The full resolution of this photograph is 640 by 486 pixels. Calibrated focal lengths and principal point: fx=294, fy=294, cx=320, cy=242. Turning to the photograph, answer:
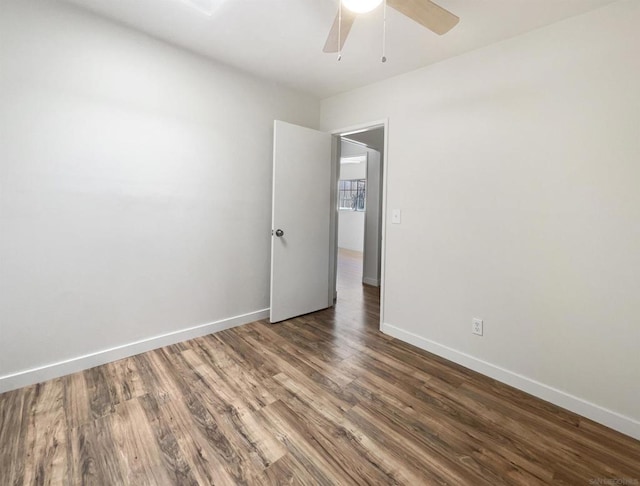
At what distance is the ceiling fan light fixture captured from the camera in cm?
137

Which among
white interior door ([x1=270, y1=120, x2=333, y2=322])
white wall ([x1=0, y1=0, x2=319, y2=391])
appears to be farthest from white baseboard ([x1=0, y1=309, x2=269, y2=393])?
white interior door ([x1=270, y1=120, x2=333, y2=322])

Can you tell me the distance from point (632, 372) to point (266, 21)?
10.1 ft

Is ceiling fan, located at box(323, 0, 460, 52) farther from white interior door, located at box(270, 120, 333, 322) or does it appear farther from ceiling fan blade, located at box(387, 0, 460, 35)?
white interior door, located at box(270, 120, 333, 322)

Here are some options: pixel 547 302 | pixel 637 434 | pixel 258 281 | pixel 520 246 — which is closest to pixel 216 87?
pixel 258 281

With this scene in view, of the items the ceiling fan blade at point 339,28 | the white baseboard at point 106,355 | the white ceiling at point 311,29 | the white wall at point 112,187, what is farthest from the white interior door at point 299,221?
the ceiling fan blade at point 339,28

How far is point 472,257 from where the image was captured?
2279 millimetres

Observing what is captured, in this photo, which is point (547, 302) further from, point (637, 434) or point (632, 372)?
point (637, 434)

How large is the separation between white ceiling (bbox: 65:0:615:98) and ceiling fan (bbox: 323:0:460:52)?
12.2 inches

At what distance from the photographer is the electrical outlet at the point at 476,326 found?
2248mm

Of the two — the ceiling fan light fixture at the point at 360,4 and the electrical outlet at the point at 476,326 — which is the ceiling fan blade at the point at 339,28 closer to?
the ceiling fan light fixture at the point at 360,4

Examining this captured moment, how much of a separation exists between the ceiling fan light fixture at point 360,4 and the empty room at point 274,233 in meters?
0.01

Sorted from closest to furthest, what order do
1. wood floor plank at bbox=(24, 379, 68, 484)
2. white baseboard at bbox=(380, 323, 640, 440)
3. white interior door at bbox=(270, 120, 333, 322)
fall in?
wood floor plank at bbox=(24, 379, 68, 484) → white baseboard at bbox=(380, 323, 640, 440) → white interior door at bbox=(270, 120, 333, 322)

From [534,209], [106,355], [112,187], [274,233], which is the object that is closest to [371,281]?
[274,233]

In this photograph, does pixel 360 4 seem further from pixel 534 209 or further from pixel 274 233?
pixel 274 233
